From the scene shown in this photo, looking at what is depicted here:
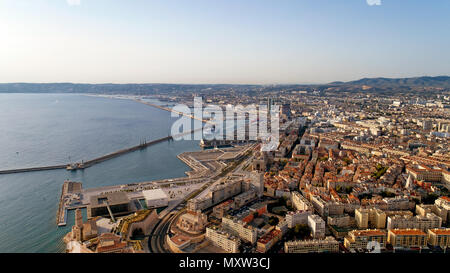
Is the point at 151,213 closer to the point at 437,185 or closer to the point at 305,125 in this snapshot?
the point at 437,185

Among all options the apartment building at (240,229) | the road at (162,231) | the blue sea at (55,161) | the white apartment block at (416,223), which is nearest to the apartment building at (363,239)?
the white apartment block at (416,223)

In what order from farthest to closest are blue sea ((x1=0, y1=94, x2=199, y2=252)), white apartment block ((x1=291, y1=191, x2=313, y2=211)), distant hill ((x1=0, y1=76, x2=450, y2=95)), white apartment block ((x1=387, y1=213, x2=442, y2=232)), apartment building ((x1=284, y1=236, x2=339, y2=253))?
1. distant hill ((x1=0, y1=76, x2=450, y2=95))
2. white apartment block ((x1=291, y1=191, x2=313, y2=211))
3. blue sea ((x1=0, y1=94, x2=199, y2=252))
4. white apartment block ((x1=387, y1=213, x2=442, y2=232))
5. apartment building ((x1=284, y1=236, x2=339, y2=253))

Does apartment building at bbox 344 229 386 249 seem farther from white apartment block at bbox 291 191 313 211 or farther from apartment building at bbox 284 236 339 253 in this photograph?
white apartment block at bbox 291 191 313 211

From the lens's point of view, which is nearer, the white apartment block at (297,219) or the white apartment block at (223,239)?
the white apartment block at (223,239)

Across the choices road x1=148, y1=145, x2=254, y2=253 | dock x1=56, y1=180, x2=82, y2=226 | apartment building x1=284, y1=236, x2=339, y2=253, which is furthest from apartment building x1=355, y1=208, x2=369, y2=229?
dock x1=56, y1=180, x2=82, y2=226

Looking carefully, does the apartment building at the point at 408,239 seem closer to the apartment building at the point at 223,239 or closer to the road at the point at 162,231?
the apartment building at the point at 223,239

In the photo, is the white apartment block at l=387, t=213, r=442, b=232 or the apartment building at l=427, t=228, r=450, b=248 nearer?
the apartment building at l=427, t=228, r=450, b=248

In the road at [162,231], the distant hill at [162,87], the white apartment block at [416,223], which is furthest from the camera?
the distant hill at [162,87]

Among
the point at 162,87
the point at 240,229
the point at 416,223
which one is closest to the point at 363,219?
the point at 416,223

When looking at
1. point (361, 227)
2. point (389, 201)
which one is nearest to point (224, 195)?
point (361, 227)
